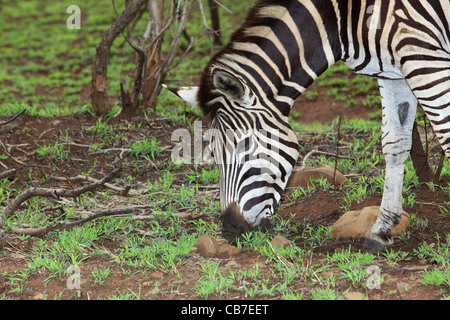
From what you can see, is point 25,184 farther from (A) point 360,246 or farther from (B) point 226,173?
(A) point 360,246

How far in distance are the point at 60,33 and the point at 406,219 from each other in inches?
601

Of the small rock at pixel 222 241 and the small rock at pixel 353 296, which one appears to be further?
the small rock at pixel 222 241

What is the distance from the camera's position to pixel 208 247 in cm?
425

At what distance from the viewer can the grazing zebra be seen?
4.05 metres

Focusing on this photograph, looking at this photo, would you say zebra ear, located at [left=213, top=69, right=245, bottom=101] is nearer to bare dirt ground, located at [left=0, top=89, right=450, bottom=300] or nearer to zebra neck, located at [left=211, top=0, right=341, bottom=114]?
zebra neck, located at [left=211, top=0, right=341, bottom=114]

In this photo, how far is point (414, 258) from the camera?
13.9 feet

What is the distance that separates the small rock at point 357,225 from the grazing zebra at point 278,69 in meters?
0.24

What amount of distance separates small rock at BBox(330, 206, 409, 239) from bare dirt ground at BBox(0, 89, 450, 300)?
101 millimetres

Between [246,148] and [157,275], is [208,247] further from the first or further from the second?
[246,148]

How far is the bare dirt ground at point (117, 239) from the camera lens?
12.4 feet

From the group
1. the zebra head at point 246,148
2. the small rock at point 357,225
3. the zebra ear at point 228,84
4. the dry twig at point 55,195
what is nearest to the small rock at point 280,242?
the zebra head at point 246,148

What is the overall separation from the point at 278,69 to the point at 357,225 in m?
1.49

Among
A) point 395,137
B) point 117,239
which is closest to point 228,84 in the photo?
point 395,137

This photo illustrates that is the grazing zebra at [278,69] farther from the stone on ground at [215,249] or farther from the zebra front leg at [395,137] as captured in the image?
the zebra front leg at [395,137]
